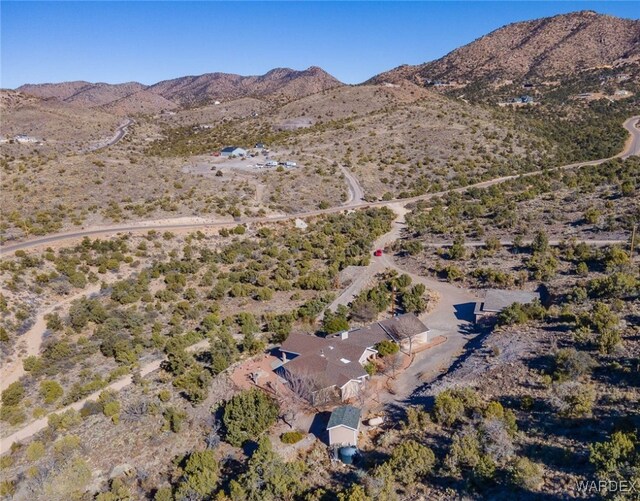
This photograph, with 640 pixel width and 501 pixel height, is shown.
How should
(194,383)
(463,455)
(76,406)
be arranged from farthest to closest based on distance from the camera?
1. (194,383)
2. (76,406)
3. (463,455)

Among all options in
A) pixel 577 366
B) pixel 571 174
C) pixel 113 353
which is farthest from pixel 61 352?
pixel 571 174

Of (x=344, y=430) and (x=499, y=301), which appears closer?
(x=344, y=430)

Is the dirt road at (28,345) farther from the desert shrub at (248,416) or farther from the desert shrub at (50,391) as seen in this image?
the desert shrub at (248,416)

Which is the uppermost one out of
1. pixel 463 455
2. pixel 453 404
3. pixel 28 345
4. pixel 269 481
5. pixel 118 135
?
pixel 118 135

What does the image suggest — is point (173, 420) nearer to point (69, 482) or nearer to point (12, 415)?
point (69, 482)

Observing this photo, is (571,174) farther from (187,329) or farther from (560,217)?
(187,329)

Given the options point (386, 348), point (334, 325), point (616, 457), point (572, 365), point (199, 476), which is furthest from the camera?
point (334, 325)

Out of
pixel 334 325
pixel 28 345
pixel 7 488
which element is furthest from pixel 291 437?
pixel 28 345
